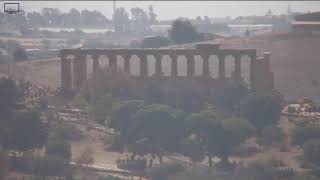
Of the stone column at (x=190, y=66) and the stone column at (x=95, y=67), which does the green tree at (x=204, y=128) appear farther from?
the stone column at (x=95, y=67)

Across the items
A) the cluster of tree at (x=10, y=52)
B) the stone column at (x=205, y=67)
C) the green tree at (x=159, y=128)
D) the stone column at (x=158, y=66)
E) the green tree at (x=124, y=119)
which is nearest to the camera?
the green tree at (x=159, y=128)

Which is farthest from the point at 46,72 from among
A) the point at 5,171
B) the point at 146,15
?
the point at 146,15

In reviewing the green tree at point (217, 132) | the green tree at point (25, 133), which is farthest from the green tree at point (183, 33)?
the green tree at point (25, 133)

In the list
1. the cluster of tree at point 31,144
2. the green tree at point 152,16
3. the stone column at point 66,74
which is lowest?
the green tree at point 152,16

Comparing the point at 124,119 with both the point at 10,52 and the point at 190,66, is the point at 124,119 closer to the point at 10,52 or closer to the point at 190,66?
the point at 190,66

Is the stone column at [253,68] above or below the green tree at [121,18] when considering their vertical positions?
above

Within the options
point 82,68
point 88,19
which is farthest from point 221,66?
point 88,19
